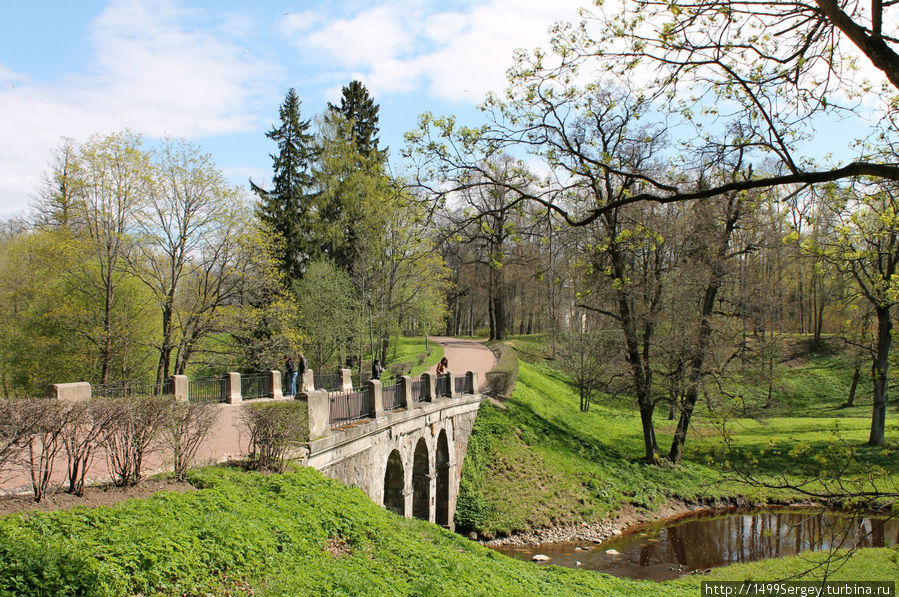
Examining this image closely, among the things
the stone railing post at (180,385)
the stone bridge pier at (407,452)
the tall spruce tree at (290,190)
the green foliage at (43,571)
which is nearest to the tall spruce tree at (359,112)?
the tall spruce tree at (290,190)

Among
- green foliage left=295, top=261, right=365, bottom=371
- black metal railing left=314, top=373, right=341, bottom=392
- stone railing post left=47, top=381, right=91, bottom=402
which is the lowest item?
black metal railing left=314, top=373, right=341, bottom=392

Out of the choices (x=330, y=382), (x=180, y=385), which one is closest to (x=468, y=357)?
(x=330, y=382)

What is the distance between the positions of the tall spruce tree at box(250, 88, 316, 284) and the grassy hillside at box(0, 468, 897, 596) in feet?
73.0

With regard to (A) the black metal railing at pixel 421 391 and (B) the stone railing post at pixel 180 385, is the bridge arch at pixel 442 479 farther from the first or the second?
(B) the stone railing post at pixel 180 385

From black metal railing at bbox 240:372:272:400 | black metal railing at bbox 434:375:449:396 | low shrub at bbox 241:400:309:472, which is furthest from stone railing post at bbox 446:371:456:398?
low shrub at bbox 241:400:309:472

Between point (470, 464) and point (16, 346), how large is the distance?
1692cm

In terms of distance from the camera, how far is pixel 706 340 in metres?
21.3

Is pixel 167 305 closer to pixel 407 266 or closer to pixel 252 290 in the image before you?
pixel 252 290

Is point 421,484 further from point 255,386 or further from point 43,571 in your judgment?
point 43,571

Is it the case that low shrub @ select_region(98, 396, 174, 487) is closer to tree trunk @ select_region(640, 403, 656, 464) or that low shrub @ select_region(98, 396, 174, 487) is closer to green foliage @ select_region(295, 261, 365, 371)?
tree trunk @ select_region(640, 403, 656, 464)

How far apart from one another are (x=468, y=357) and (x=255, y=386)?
61.3 ft

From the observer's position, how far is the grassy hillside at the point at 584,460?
768 inches

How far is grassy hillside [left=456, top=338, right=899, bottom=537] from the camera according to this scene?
64.0 ft

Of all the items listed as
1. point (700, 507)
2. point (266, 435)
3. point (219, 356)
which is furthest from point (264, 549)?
point (219, 356)
